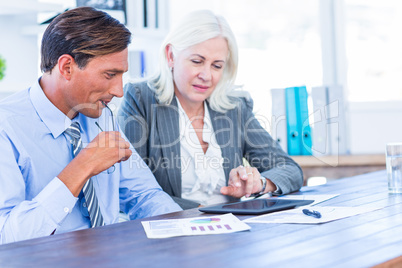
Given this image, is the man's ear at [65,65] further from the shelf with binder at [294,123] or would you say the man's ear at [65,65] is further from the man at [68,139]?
the shelf with binder at [294,123]

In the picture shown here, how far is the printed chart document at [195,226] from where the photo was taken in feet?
3.96

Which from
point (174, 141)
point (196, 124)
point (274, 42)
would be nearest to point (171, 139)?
point (174, 141)

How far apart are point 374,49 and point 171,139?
83.1 inches

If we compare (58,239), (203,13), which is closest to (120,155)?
(58,239)

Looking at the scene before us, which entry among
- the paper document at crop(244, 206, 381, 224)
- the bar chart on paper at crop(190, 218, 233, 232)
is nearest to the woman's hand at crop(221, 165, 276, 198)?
the paper document at crop(244, 206, 381, 224)

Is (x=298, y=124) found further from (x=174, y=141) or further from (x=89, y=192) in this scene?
(x=89, y=192)

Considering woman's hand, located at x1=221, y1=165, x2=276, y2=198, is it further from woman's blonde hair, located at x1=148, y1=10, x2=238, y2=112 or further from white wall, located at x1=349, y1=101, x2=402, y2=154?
white wall, located at x1=349, y1=101, x2=402, y2=154

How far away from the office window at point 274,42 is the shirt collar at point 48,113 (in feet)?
7.71

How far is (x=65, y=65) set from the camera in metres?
1.57

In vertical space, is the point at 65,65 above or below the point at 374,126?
above

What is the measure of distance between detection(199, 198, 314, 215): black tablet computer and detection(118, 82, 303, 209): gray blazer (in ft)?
1.24

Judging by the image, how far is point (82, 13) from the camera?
1570mm

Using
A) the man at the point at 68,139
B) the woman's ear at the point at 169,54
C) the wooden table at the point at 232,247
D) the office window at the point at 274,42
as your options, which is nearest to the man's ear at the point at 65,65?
the man at the point at 68,139

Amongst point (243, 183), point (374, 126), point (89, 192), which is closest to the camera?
point (89, 192)
